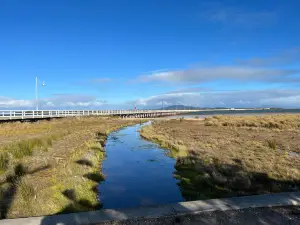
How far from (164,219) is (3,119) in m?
37.7

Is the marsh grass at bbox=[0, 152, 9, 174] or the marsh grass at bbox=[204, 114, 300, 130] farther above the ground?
the marsh grass at bbox=[0, 152, 9, 174]

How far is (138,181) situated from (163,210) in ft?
20.4

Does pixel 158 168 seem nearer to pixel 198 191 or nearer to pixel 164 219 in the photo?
pixel 198 191

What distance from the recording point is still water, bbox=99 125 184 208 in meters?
9.64

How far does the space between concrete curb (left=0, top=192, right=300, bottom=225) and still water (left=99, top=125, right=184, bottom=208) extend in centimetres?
288

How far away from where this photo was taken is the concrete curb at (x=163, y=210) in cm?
578

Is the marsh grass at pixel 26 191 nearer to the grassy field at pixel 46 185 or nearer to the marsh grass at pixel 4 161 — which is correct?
the grassy field at pixel 46 185

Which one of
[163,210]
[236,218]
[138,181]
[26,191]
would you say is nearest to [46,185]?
[26,191]

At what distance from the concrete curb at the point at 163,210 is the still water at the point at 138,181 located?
114 inches

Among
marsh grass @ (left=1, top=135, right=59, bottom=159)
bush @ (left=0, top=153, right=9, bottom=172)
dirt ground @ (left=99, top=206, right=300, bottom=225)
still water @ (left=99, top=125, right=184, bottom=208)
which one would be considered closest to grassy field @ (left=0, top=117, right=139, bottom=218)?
bush @ (left=0, top=153, right=9, bottom=172)

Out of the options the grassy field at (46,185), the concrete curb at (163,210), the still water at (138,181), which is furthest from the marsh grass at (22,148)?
the concrete curb at (163,210)

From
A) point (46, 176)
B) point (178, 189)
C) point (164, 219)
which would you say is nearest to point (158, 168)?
point (178, 189)

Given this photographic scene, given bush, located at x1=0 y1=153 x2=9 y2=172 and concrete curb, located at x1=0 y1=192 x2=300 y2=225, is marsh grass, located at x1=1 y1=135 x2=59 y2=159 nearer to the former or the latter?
bush, located at x1=0 y1=153 x2=9 y2=172

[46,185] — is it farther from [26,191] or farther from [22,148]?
[22,148]
